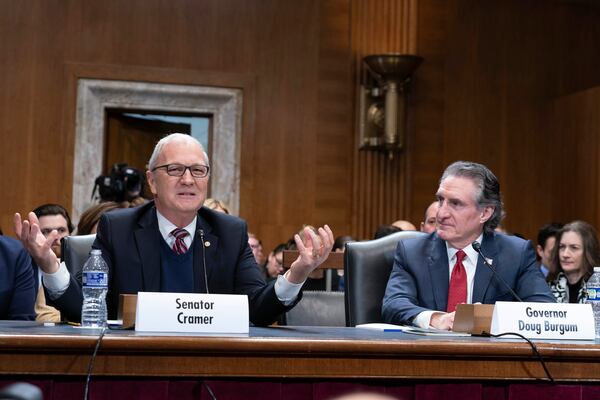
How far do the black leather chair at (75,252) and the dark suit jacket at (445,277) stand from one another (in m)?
1.10

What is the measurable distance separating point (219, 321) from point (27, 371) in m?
0.53

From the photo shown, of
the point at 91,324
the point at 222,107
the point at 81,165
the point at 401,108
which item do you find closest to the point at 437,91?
the point at 401,108

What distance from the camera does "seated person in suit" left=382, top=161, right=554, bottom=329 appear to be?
371 centimetres

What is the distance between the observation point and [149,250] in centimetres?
340

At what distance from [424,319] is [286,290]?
0.55m

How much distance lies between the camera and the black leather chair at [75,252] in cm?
367

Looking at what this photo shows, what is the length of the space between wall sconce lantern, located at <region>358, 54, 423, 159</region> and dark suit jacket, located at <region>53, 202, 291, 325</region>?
499cm

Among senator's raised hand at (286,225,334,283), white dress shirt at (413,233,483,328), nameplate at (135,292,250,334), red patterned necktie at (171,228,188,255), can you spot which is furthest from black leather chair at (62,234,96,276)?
white dress shirt at (413,233,483,328)

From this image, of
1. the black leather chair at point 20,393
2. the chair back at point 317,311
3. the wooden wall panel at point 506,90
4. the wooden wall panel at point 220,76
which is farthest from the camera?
the wooden wall panel at point 506,90

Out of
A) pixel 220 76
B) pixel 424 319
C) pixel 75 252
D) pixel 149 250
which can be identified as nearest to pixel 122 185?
pixel 75 252

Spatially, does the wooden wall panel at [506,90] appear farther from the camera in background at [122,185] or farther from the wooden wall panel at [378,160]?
the camera in background at [122,185]

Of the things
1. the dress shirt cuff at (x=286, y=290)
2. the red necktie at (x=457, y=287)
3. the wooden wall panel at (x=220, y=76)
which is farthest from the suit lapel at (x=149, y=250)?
the wooden wall panel at (x=220, y=76)

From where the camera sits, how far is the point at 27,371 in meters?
2.17

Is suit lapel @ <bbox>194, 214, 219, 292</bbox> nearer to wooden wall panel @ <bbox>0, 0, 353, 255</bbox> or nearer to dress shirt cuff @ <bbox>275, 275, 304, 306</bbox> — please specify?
dress shirt cuff @ <bbox>275, 275, 304, 306</bbox>
